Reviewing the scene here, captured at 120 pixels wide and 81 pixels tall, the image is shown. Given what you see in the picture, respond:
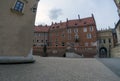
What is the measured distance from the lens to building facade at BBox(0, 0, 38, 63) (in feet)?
33.2

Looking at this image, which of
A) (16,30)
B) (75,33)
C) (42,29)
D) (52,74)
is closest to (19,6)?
(16,30)

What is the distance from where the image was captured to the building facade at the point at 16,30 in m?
10.1

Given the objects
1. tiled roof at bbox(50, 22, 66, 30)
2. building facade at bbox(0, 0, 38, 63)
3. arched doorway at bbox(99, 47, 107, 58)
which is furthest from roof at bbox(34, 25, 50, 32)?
building facade at bbox(0, 0, 38, 63)

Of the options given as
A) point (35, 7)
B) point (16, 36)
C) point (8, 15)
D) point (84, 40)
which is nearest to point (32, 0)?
point (35, 7)

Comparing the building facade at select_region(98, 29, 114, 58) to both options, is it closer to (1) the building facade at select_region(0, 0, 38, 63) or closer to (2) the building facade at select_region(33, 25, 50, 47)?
(2) the building facade at select_region(33, 25, 50, 47)

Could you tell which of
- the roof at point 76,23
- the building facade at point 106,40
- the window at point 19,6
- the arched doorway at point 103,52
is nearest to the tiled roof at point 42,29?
the roof at point 76,23

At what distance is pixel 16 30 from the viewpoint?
11023 millimetres

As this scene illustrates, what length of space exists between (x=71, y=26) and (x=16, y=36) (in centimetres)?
4375

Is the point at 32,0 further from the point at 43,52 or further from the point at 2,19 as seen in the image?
the point at 43,52

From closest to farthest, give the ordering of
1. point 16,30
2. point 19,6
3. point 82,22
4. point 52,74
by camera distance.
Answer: point 52,74 → point 16,30 → point 19,6 → point 82,22

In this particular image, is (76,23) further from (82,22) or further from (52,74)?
(52,74)

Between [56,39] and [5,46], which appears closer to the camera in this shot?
[5,46]

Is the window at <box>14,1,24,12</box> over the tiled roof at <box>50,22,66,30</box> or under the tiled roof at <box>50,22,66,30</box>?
under

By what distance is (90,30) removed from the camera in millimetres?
49375
